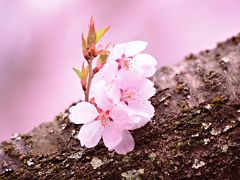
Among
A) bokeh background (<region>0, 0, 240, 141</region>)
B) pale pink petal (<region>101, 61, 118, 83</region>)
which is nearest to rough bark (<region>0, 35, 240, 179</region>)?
pale pink petal (<region>101, 61, 118, 83</region>)

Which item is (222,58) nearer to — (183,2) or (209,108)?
(209,108)

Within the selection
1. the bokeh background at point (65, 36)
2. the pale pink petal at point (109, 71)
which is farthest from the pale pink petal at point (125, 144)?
the bokeh background at point (65, 36)

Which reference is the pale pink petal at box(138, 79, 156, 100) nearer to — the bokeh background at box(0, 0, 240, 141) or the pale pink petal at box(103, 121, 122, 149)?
the pale pink petal at box(103, 121, 122, 149)

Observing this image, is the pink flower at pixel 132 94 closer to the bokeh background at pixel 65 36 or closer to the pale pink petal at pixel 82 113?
the pale pink petal at pixel 82 113

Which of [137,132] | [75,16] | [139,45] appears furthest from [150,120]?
[75,16]

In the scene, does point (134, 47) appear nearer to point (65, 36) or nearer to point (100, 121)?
point (100, 121)

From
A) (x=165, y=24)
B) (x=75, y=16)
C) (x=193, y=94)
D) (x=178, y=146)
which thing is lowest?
(x=178, y=146)
